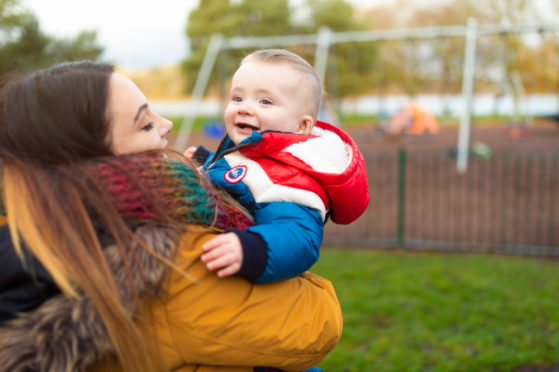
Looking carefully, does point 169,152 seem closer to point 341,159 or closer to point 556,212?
point 341,159

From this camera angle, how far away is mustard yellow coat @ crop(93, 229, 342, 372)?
1056 millimetres

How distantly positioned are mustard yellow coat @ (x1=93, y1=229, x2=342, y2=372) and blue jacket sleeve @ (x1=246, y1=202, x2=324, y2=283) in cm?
6

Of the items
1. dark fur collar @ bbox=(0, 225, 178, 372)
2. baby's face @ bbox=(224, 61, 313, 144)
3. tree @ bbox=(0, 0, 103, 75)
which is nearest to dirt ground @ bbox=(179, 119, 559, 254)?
baby's face @ bbox=(224, 61, 313, 144)

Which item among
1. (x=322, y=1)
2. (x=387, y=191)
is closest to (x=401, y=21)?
(x=322, y=1)

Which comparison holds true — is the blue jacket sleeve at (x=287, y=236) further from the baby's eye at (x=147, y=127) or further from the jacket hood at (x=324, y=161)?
the baby's eye at (x=147, y=127)

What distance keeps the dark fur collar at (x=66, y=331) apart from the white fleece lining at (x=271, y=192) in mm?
389

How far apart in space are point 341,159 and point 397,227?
6.28 m

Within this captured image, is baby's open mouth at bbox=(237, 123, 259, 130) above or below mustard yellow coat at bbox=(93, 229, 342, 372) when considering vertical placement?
above

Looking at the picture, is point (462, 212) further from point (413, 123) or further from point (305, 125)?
point (413, 123)

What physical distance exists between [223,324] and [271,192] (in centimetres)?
38

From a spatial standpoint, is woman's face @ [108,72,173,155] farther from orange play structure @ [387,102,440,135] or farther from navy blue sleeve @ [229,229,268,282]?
orange play structure @ [387,102,440,135]

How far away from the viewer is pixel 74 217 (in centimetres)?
102

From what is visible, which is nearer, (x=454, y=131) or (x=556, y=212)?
(x=556, y=212)

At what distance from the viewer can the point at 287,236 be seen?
1.17m
